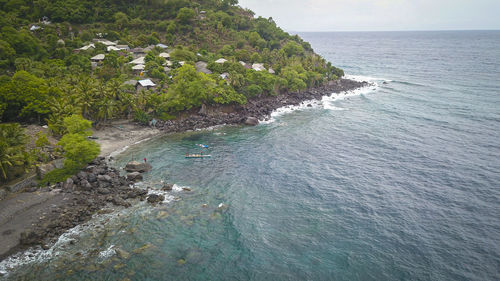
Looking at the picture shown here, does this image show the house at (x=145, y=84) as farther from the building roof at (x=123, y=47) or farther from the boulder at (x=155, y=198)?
the boulder at (x=155, y=198)

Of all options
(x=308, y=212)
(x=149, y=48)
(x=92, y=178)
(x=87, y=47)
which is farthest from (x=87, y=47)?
(x=308, y=212)

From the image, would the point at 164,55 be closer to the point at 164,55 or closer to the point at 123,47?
the point at 164,55

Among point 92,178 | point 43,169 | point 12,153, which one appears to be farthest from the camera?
point 92,178

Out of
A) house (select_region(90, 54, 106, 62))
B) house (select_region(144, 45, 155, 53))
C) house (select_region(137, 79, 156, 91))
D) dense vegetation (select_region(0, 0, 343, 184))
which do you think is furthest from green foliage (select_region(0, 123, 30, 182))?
house (select_region(144, 45, 155, 53))

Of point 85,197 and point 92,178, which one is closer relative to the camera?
point 85,197

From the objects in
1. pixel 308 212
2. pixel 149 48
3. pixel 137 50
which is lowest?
pixel 308 212

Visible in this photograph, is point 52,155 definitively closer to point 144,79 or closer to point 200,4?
point 144,79

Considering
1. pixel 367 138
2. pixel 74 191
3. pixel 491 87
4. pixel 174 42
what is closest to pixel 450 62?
pixel 491 87
